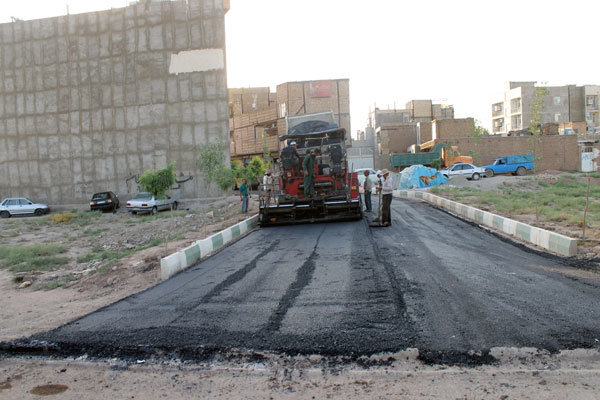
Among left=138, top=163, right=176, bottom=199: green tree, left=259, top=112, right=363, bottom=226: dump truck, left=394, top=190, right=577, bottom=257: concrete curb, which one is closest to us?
left=394, top=190, right=577, bottom=257: concrete curb

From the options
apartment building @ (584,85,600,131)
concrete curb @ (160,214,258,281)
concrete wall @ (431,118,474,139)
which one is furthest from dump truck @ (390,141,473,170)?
apartment building @ (584,85,600,131)

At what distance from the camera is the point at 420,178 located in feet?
118

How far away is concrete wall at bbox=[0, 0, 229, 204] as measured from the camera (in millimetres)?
34125

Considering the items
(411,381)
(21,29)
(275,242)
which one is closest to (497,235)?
(275,242)

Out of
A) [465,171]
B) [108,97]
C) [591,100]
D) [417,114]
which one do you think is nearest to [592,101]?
[591,100]

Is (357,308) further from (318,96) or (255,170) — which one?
(318,96)

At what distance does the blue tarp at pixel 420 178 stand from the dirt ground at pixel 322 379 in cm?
3253

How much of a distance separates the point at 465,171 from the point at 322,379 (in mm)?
38520

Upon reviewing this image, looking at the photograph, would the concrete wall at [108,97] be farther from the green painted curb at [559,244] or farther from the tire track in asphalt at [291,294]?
the green painted curb at [559,244]

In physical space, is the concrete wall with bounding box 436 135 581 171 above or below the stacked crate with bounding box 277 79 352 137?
below

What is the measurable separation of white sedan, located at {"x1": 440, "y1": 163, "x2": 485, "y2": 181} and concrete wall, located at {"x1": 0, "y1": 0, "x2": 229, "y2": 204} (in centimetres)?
1910

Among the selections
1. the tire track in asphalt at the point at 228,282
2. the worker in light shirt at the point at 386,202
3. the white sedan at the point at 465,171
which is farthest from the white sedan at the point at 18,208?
the white sedan at the point at 465,171

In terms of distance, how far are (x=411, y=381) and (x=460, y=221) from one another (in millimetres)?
12123

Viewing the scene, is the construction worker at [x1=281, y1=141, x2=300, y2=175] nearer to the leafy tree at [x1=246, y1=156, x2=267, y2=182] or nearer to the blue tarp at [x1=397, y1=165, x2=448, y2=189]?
the blue tarp at [x1=397, y1=165, x2=448, y2=189]
